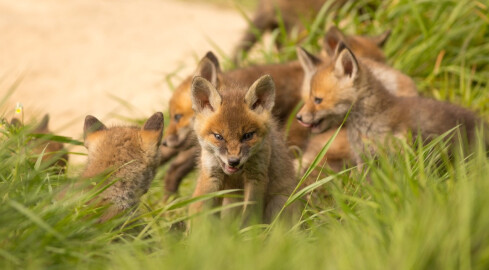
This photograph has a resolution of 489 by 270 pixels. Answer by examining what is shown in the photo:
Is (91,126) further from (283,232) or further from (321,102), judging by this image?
(321,102)

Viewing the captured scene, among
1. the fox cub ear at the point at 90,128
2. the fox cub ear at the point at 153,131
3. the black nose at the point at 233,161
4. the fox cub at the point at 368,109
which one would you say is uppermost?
the fox cub ear at the point at 90,128

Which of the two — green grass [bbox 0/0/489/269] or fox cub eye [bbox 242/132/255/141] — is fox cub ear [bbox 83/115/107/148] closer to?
green grass [bbox 0/0/489/269]

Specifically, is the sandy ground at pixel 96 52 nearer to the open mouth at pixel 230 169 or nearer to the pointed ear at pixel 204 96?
the pointed ear at pixel 204 96

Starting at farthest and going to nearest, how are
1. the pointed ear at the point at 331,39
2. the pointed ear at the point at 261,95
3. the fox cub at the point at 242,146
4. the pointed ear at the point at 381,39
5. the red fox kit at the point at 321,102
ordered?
the pointed ear at the point at 381,39
the pointed ear at the point at 331,39
the red fox kit at the point at 321,102
the pointed ear at the point at 261,95
the fox cub at the point at 242,146

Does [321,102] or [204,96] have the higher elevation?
[204,96]

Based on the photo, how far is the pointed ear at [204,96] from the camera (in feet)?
12.7

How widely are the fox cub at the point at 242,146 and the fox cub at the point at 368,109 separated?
84cm

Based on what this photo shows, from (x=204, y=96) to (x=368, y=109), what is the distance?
4.49 feet

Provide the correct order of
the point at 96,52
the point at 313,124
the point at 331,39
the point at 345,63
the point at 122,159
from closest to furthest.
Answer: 1. the point at 122,159
2. the point at 345,63
3. the point at 313,124
4. the point at 331,39
5. the point at 96,52

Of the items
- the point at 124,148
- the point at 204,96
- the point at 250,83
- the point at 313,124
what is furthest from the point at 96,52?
the point at 124,148

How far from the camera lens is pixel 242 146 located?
12.1ft

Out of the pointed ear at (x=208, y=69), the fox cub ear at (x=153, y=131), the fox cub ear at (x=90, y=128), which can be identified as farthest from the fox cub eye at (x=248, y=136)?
the pointed ear at (x=208, y=69)

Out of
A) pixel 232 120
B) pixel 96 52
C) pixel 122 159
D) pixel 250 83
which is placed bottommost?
pixel 250 83

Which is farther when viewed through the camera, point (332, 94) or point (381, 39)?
point (381, 39)
